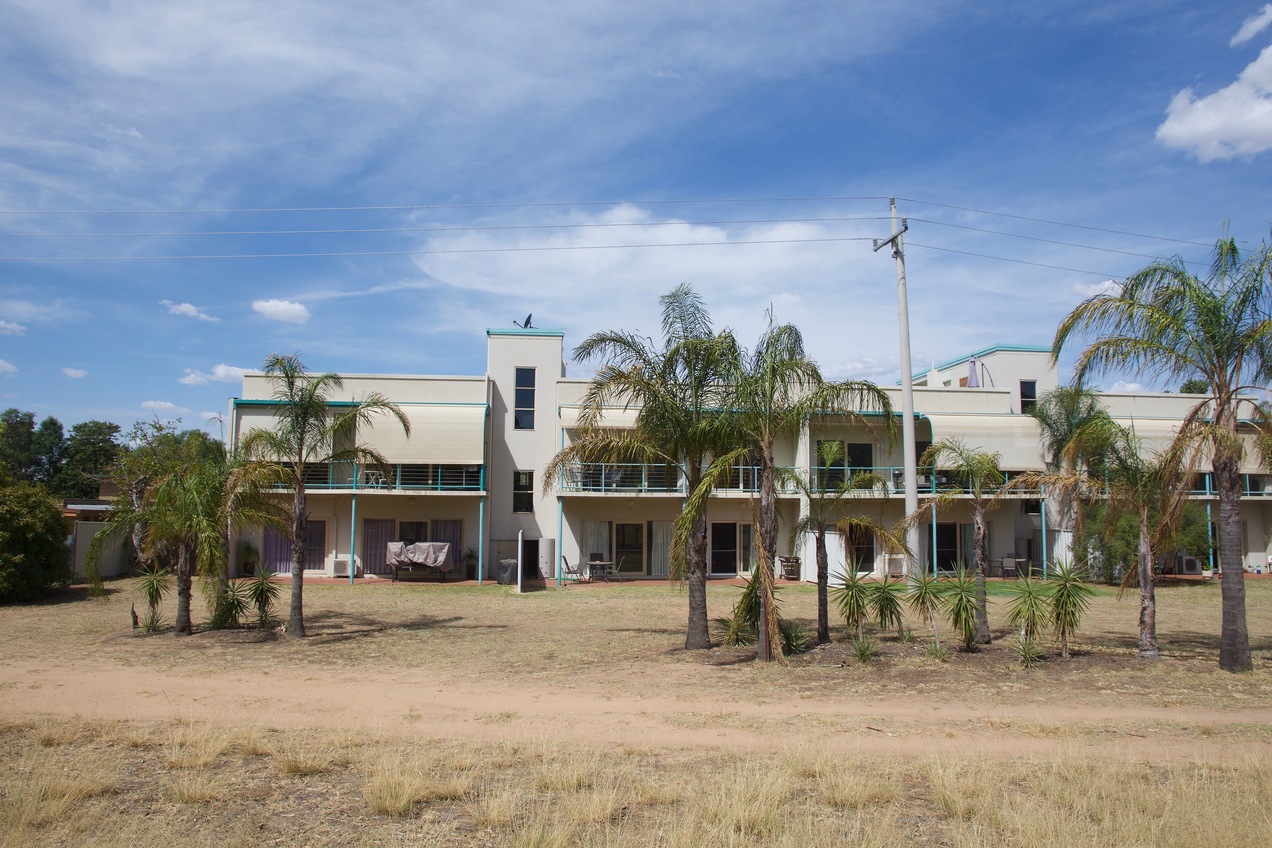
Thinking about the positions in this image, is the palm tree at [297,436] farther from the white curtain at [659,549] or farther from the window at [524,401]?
the white curtain at [659,549]

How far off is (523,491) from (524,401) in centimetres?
308

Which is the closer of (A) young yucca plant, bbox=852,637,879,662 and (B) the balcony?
(A) young yucca plant, bbox=852,637,879,662

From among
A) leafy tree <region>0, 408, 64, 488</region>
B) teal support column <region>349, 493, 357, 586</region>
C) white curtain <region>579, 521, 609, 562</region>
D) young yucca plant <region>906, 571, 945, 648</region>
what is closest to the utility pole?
young yucca plant <region>906, 571, 945, 648</region>

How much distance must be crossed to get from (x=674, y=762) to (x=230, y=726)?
4.55 meters

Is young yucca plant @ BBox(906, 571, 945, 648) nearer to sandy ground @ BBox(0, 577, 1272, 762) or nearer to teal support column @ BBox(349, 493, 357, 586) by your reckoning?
sandy ground @ BBox(0, 577, 1272, 762)

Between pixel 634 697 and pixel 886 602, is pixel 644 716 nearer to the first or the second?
pixel 634 697

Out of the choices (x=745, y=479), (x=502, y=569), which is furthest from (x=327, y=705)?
(x=745, y=479)

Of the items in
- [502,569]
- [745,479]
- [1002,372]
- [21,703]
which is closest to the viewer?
[21,703]

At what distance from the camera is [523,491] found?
2906cm

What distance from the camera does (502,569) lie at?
2638cm

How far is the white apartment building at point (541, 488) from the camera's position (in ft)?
88.1

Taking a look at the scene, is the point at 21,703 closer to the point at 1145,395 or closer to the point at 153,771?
the point at 153,771

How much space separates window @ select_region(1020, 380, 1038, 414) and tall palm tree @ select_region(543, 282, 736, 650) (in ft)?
74.5

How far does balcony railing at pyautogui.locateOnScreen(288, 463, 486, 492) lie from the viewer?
26938mm
